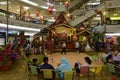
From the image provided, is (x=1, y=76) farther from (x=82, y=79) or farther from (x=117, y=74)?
(x=117, y=74)

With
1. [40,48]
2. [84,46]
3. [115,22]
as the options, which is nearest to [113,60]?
[40,48]

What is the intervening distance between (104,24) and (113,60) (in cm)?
2091

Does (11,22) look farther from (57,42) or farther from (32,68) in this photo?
(32,68)

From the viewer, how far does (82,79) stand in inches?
368

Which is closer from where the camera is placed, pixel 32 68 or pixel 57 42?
pixel 32 68

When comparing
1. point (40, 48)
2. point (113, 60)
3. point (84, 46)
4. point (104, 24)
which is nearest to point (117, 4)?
point (104, 24)

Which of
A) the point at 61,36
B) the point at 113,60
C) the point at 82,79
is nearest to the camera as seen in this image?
the point at 82,79

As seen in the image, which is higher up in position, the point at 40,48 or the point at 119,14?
the point at 119,14

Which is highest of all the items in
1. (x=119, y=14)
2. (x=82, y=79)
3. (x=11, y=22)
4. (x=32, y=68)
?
(x=119, y=14)

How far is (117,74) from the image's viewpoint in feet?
32.1

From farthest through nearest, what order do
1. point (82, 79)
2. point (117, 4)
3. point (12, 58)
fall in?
point (117, 4) < point (12, 58) < point (82, 79)

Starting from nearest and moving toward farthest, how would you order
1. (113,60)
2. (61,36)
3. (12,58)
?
(113,60)
(12,58)
(61,36)

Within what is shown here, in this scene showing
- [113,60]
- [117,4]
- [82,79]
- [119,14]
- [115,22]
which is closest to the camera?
[82,79]

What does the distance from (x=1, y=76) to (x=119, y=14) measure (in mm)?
31282
